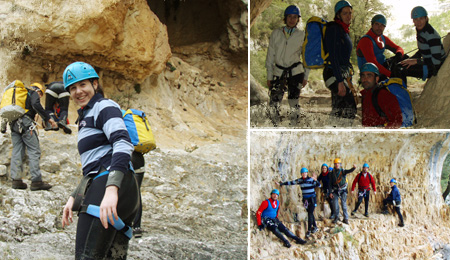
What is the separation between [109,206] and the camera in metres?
2.27

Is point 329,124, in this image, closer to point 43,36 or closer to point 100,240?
point 100,240

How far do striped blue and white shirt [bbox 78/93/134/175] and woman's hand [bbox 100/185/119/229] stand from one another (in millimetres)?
148

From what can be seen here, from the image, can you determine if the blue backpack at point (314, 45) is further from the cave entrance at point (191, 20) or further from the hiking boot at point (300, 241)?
the cave entrance at point (191, 20)

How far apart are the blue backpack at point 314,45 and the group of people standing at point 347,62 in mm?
40

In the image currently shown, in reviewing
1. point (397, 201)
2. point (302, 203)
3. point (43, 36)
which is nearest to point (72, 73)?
point (302, 203)

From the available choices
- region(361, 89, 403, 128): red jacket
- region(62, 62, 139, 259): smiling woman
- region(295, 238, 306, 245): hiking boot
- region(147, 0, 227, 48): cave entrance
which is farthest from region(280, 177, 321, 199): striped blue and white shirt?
region(147, 0, 227, 48): cave entrance

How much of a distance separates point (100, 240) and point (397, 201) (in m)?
3.28

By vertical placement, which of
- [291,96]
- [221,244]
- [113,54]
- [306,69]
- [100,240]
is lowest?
[221,244]

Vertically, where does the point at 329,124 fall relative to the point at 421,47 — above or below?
below

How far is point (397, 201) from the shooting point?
452cm

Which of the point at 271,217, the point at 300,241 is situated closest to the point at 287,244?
the point at 300,241

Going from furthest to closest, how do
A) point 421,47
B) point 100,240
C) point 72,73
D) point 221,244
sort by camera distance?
point 221,244 < point 421,47 < point 72,73 < point 100,240

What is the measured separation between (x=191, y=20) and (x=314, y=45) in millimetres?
9020

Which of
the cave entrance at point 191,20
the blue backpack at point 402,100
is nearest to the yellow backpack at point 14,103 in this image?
the blue backpack at point 402,100
